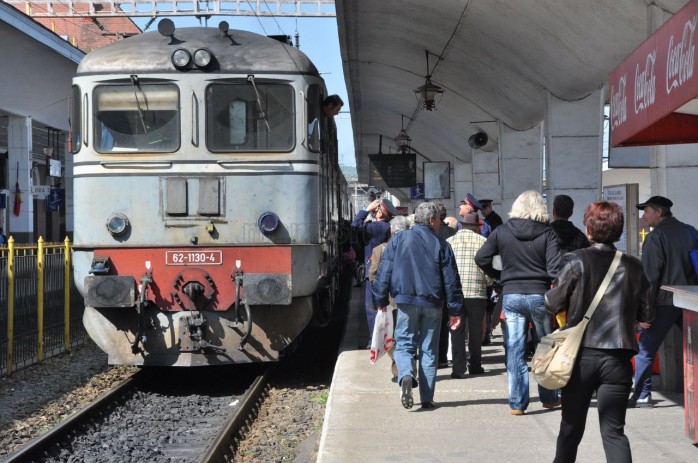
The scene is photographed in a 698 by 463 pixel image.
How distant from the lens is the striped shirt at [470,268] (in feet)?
29.1

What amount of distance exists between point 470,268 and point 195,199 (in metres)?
2.88

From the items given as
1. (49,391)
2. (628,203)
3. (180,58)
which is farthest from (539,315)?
(49,391)

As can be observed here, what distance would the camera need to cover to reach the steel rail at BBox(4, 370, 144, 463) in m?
6.68

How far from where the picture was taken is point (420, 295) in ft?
23.6

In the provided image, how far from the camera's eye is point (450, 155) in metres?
28.6

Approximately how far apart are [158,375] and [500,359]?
407 centimetres

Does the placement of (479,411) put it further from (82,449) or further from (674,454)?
(82,449)

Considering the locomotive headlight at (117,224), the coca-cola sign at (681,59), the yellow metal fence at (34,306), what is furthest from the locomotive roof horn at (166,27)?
the coca-cola sign at (681,59)

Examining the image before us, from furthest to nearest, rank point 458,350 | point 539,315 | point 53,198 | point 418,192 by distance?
point 418,192
point 53,198
point 458,350
point 539,315

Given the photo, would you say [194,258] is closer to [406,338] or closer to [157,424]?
[157,424]

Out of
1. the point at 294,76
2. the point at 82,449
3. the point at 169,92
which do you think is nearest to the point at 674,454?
the point at 82,449

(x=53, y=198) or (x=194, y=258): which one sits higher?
(x=53, y=198)

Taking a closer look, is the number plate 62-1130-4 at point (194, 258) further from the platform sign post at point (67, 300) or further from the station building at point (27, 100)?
the station building at point (27, 100)

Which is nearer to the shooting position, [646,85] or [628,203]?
[646,85]
